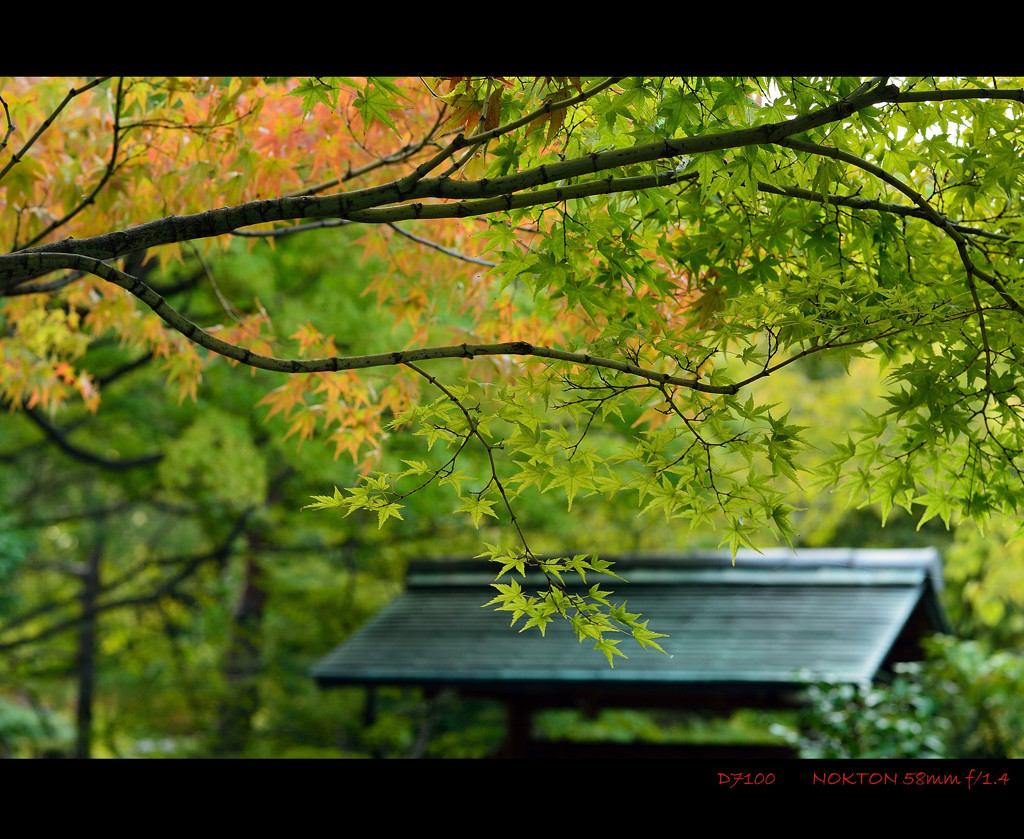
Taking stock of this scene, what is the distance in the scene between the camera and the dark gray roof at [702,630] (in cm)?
640

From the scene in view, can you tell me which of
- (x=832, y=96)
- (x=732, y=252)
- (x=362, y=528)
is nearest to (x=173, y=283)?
(x=362, y=528)

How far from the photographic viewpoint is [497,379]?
12.3 feet

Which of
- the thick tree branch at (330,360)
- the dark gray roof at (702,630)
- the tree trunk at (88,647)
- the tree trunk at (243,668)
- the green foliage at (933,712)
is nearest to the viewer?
the thick tree branch at (330,360)

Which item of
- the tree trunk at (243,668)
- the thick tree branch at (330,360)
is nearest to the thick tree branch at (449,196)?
the thick tree branch at (330,360)

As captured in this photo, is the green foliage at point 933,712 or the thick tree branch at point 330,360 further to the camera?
the green foliage at point 933,712

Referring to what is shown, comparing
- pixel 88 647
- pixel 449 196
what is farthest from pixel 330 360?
pixel 88 647

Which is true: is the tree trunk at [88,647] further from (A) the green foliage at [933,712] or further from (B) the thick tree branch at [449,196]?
(B) the thick tree branch at [449,196]

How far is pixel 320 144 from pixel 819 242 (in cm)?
196

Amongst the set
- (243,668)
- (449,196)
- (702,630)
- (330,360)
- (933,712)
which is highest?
(243,668)

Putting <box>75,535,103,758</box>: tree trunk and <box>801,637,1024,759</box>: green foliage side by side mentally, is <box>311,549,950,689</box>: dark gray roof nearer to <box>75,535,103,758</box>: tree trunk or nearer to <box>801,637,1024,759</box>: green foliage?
<box>801,637,1024,759</box>: green foliage

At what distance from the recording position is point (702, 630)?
23.5 ft

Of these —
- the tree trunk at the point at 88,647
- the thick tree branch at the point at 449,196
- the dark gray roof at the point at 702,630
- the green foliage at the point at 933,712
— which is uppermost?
the tree trunk at the point at 88,647

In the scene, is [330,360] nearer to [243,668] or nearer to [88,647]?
[243,668]

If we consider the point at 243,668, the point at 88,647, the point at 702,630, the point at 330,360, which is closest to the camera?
the point at 330,360
